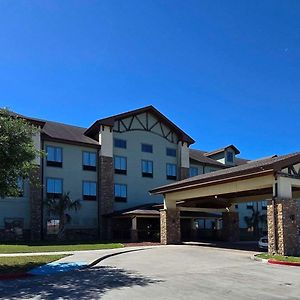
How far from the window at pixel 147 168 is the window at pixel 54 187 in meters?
9.42

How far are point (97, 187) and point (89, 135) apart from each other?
19.6 feet

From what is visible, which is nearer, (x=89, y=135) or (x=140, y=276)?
(x=140, y=276)

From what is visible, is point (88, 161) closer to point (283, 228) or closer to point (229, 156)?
point (229, 156)

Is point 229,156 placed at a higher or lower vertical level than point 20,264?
higher

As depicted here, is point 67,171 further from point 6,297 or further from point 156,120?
point 6,297

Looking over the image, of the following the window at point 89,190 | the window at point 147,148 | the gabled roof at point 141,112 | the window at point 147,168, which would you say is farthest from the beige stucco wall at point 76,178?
the window at point 147,148

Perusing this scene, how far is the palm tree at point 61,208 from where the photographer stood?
38406 millimetres

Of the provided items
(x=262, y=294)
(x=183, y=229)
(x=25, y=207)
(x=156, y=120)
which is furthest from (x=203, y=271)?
(x=156, y=120)

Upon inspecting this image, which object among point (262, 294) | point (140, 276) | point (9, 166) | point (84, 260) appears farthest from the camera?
point (84, 260)

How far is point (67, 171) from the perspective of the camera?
40.8 m

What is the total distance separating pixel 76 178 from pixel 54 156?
3049mm

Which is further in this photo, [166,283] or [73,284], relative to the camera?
[73,284]

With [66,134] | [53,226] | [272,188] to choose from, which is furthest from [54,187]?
[272,188]

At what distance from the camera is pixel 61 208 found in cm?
3866
